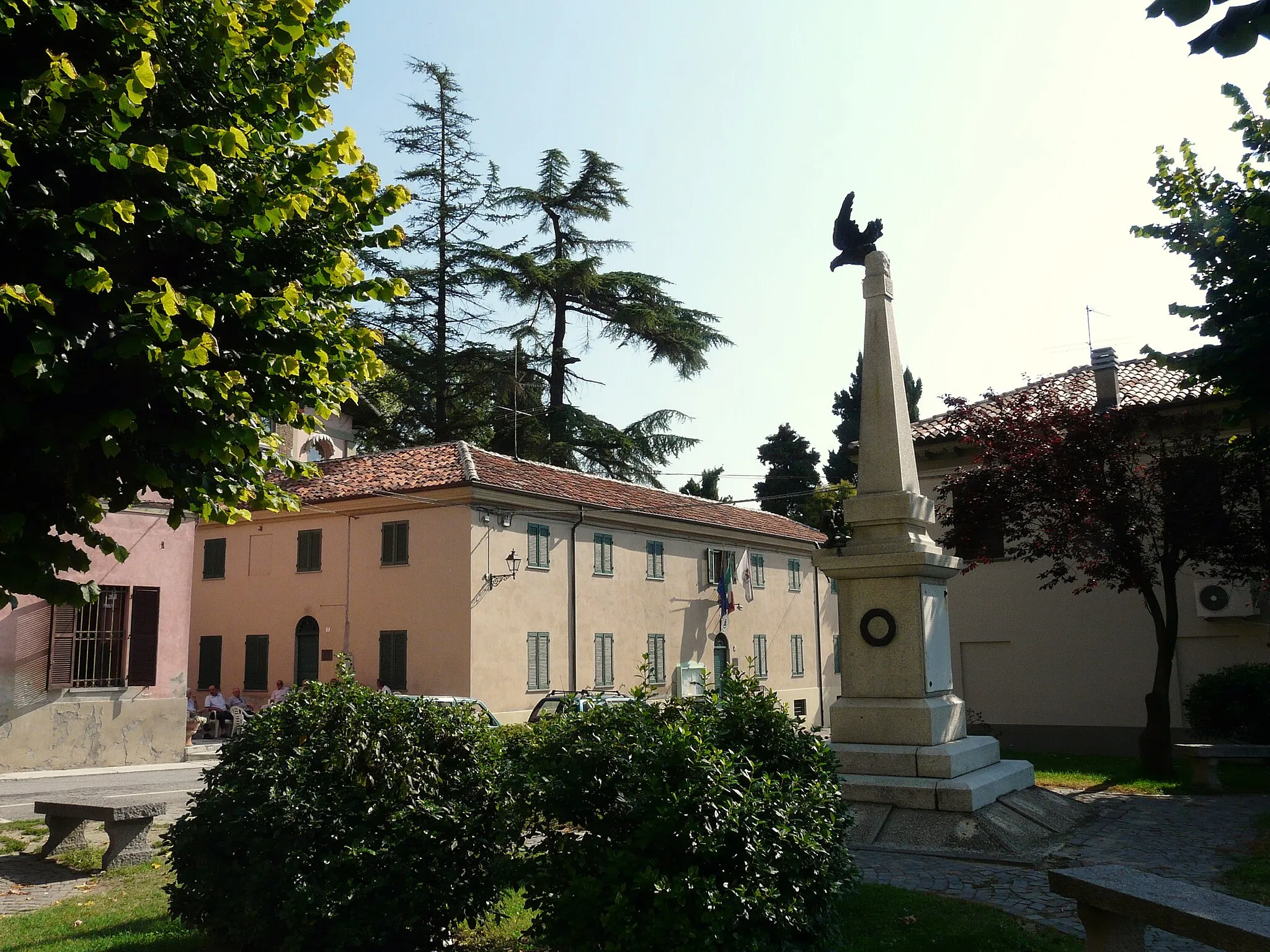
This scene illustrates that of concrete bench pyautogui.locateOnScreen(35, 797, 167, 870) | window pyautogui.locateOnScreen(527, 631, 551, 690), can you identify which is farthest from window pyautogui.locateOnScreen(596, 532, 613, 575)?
concrete bench pyautogui.locateOnScreen(35, 797, 167, 870)

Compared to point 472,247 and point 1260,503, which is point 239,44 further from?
point 472,247

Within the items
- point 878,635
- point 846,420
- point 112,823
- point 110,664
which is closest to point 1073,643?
point 878,635

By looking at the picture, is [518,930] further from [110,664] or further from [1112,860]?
[110,664]

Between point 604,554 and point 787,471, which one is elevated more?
point 787,471

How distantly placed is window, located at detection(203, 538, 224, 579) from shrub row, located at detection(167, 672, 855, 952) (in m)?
24.7

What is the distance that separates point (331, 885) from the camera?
5.20 m

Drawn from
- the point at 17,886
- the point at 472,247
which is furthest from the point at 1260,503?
the point at 472,247

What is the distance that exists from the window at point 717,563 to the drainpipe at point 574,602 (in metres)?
6.38

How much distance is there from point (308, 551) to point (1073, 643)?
18900 millimetres

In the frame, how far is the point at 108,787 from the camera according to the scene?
48.9ft

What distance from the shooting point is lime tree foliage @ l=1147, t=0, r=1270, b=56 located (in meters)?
3.14

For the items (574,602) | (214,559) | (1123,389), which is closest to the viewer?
(1123,389)

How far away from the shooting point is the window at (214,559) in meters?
29.0

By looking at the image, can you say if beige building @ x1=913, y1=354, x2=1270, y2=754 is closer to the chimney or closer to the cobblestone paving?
the chimney
